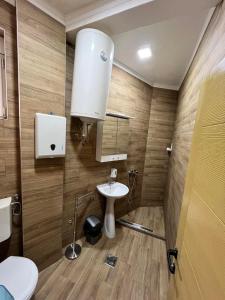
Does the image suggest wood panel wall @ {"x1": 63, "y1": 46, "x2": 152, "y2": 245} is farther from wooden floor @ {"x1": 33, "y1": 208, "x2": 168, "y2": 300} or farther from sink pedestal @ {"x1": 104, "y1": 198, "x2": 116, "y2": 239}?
wooden floor @ {"x1": 33, "y1": 208, "x2": 168, "y2": 300}

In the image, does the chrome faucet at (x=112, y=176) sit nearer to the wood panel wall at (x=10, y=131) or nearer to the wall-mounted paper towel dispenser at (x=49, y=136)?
the wall-mounted paper towel dispenser at (x=49, y=136)

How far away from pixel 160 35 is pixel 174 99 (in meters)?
1.59

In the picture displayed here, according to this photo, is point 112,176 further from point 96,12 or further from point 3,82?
point 96,12

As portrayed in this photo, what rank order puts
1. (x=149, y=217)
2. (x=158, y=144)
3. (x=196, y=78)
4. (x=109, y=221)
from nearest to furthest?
(x=196, y=78) < (x=109, y=221) < (x=149, y=217) < (x=158, y=144)

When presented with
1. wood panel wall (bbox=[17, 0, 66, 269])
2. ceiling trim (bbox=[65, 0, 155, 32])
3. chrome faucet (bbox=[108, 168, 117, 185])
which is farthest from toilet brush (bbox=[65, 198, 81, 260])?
ceiling trim (bbox=[65, 0, 155, 32])

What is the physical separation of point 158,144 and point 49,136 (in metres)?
2.21

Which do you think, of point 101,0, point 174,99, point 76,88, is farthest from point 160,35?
point 174,99

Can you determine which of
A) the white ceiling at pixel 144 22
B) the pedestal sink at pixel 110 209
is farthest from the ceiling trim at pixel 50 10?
the pedestal sink at pixel 110 209

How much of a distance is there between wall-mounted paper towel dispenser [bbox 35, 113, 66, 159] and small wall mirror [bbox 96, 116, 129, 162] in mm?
616

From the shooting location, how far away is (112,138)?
212cm

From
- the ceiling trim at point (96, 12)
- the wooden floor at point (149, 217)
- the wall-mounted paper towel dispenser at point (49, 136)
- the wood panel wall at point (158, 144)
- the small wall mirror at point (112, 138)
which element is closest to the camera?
the ceiling trim at point (96, 12)

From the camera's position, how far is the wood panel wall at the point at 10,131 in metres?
1.17

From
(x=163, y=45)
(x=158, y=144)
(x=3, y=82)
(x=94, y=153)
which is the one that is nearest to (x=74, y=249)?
(x=94, y=153)

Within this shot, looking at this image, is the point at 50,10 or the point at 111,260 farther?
the point at 111,260
